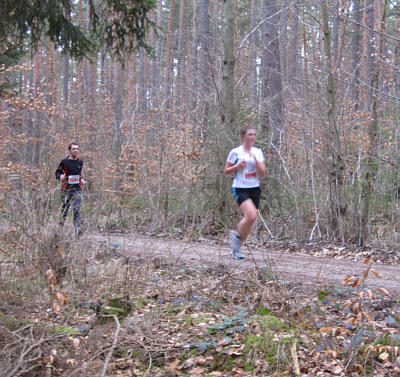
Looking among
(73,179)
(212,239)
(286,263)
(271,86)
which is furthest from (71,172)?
(271,86)

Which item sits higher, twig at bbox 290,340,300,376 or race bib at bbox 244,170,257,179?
race bib at bbox 244,170,257,179

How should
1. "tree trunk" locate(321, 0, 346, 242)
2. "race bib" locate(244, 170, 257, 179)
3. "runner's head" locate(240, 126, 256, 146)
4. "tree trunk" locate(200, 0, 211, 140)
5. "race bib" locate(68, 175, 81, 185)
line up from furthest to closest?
"tree trunk" locate(200, 0, 211, 140), "tree trunk" locate(321, 0, 346, 242), "race bib" locate(68, 175, 81, 185), "race bib" locate(244, 170, 257, 179), "runner's head" locate(240, 126, 256, 146)

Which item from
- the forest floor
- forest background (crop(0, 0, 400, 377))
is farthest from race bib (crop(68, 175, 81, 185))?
the forest floor

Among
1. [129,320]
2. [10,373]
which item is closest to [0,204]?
[129,320]

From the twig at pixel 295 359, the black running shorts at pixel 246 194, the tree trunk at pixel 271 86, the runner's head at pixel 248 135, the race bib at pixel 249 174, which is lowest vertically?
the twig at pixel 295 359

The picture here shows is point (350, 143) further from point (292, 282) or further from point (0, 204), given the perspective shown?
point (0, 204)

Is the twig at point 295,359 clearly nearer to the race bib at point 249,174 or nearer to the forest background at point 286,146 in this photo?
the race bib at point 249,174

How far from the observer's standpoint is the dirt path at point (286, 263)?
6617 millimetres

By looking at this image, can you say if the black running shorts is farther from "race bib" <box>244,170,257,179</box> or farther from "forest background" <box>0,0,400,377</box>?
"forest background" <box>0,0,400,377</box>

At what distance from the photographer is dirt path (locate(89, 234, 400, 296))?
21.7 ft

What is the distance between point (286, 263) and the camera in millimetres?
7930

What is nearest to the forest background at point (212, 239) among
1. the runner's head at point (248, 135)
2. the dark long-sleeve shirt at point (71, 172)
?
the dark long-sleeve shirt at point (71, 172)

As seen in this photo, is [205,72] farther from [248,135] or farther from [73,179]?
[248,135]

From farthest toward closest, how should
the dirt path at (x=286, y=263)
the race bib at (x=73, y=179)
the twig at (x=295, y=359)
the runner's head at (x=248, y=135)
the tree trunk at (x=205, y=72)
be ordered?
1. the tree trunk at (x=205, y=72)
2. the race bib at (x=73, y=179)
3. the runner's head at (x=248, y=135)
4. the dirt path at (x=286, y=263)
5. the twig at (x=295, y=359)
